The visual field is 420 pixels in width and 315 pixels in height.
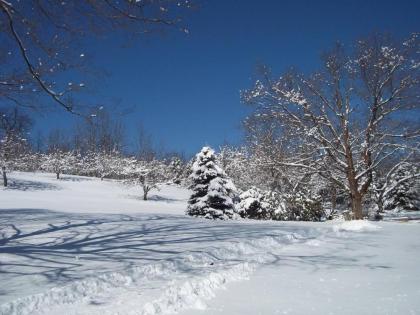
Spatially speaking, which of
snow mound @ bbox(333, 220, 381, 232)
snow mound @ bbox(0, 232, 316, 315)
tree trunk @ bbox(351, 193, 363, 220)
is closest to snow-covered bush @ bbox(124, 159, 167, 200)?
tree trunk @ bbox(351, 193, 363, 220)

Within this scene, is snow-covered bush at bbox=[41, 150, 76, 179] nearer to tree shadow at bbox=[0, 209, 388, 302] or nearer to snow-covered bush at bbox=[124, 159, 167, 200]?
snow-covered bush at bbox=[124, 159, 167, 200]

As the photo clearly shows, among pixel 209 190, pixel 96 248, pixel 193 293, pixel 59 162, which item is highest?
pixel 59 162

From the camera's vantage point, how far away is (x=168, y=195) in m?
47.6

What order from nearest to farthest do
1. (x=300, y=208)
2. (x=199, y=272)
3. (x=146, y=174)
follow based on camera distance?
(x=199, y=272) → (x=300, y=208) → (x=146, y=174)

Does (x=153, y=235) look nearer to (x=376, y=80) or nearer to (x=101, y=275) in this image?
(x=101, y=275)

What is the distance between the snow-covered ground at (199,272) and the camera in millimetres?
4559

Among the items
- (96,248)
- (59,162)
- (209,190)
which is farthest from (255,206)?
(59,162)

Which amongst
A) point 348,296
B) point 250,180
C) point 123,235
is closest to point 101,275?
point 348,296

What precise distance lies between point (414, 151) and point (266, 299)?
14208 millimetres

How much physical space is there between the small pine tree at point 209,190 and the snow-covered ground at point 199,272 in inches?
492

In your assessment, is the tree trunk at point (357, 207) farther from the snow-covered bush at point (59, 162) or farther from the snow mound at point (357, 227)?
the snow-covered bush at point (59, 162)

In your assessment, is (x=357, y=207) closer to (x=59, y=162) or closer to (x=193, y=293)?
(x=193, y=293)

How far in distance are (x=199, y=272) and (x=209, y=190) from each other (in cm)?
1728

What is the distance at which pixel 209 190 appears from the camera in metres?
23.3
